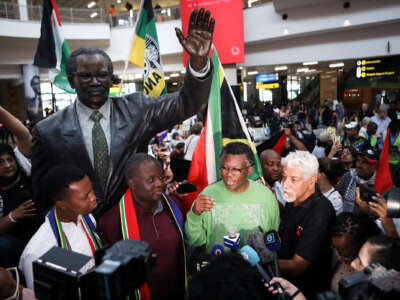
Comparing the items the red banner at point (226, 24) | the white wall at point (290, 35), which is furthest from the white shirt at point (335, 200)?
the white wall at point (290, 35)

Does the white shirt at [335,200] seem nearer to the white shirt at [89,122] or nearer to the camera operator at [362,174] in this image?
the camera operator at [362,174]

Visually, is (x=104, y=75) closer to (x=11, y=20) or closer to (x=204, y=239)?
(x=204, y=239)

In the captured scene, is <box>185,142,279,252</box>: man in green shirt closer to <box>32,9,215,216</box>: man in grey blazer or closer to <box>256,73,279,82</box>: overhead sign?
<box>32,9,215,216</box>: man in grey blazer

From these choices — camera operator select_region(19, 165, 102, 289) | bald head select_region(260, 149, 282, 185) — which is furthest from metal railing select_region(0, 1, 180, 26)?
camera operator select_region(19, 165, 102, 289)

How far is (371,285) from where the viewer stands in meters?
1.03

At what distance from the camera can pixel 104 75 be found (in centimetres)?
195

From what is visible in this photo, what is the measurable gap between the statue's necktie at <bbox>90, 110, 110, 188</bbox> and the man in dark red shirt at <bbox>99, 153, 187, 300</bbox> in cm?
18

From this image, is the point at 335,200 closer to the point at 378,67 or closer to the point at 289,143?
the point at 289,143

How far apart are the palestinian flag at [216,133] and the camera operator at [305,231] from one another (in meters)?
0.78

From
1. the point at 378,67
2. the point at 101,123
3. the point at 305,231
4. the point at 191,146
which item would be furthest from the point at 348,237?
the point at 378,67

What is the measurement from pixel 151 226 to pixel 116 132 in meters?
0.64

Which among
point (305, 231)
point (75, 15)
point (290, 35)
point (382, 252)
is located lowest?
point (305, 231)

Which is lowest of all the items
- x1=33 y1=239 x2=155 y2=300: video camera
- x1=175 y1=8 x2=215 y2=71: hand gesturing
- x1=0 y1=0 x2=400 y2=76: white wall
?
x1=33 y1=239 x2=155 y2=300: video camera

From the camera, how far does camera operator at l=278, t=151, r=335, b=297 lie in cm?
187
